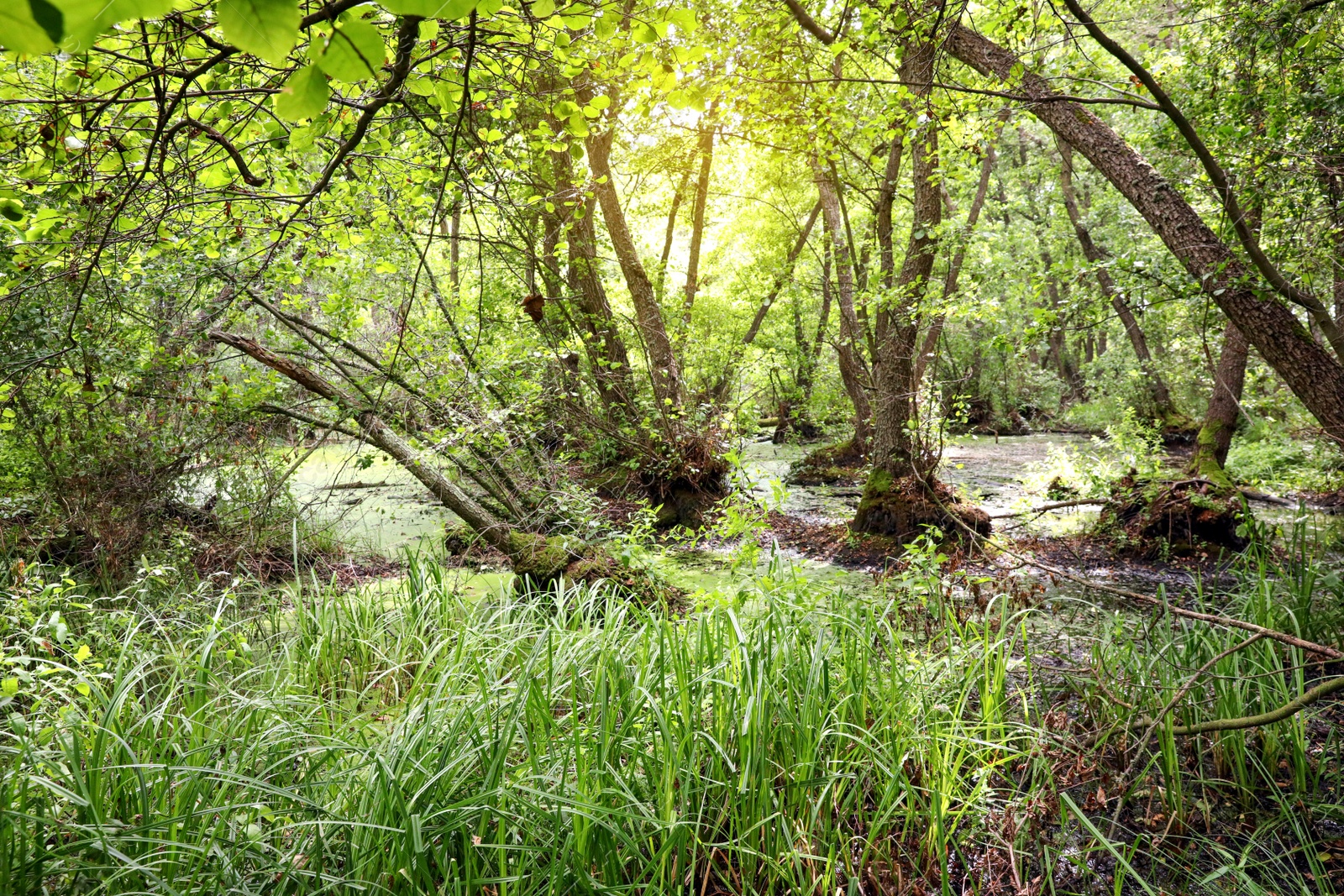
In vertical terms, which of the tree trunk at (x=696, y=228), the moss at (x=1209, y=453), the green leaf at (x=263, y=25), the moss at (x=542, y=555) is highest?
the tree trunk at (x=696, y=228)

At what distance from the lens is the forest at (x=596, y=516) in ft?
5.92

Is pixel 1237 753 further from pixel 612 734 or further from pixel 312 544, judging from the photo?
pixel 312 544

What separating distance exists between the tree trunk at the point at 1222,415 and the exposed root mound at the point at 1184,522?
0.80 m

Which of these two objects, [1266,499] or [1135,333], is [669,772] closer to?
[1266,499]

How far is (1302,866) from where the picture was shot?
223 centimetres

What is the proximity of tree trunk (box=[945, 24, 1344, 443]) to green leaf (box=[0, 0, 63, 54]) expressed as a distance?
354cm

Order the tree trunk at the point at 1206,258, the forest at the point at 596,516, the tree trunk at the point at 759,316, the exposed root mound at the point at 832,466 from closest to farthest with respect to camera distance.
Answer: the forest at the point at 596,516
the tree trunk at the point at 1206,258
the tree trunk at the point at 759,316
the exposed root mound at the point at 832,466

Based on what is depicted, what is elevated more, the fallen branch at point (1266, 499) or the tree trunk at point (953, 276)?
the tree trunk at point (953, 276)

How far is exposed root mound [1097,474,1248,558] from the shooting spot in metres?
5.62

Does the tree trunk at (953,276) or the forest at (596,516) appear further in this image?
the tree trunk at (953,276)

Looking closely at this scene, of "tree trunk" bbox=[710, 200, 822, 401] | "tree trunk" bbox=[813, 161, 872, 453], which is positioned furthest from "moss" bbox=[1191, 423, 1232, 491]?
"tree trunk" bbox=[710, 200, 822, 401]

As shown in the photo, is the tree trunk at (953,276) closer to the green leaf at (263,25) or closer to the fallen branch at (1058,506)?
the fallen branch at (1058,506)

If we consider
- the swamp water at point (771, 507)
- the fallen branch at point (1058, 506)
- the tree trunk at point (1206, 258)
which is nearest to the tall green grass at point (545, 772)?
the swamp water at point (771, 507)

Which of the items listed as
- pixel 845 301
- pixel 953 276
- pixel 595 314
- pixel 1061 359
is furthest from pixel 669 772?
pixel 1061 359
